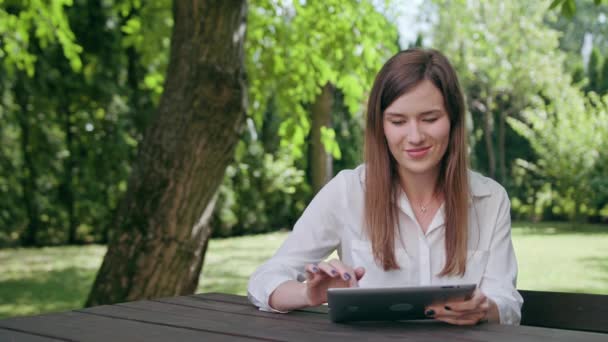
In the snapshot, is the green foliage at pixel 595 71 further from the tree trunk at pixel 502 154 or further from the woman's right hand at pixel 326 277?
the woman's right hand at pixel 326 277

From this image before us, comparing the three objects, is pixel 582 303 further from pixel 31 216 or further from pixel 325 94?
pixel 325 94

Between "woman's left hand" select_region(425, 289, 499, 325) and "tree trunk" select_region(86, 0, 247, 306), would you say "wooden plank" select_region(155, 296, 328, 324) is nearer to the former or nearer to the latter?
"woman's left hand" select_region(425, 289, 499, 325)

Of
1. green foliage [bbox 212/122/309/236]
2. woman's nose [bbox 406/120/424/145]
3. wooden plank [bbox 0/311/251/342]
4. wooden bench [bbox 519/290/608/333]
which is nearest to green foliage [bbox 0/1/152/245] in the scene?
green foliage [bbox 212/122/309/236]

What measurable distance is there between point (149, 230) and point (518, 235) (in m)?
11.4

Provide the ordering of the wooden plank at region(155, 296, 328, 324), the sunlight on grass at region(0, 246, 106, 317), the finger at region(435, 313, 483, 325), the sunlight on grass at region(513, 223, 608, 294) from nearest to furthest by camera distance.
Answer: the finger at region(435, 313, 483, 325)
the wooden plank at region(155, 296, 328, 324)
the sunlight on grass at region(0, 246, 106, 317)
the sunlight on grass at region(513, 223, 608, 294)

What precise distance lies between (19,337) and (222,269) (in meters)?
7.40

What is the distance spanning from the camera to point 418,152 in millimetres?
1956

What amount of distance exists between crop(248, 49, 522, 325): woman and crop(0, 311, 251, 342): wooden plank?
1.22ft

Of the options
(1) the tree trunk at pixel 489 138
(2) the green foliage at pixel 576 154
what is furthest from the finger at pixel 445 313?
(1) the tree trunk at pixel 489 138

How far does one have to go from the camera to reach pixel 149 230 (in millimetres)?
3893

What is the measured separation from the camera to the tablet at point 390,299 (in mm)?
1468

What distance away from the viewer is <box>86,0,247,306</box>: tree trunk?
389 cm

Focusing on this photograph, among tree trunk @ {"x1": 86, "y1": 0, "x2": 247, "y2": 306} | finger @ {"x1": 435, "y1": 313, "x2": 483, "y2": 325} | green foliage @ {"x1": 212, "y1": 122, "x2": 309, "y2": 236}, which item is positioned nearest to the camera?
finger @ {"x1": 435, "y1": 313, "x2": 483, "y2": 325}

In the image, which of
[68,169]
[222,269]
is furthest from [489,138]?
[222,269]
